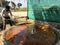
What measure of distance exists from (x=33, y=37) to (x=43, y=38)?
367 mm

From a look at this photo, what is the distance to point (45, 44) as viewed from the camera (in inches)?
275

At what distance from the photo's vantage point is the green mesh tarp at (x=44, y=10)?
13.6 metres

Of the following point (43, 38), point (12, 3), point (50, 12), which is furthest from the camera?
point (12, 3)

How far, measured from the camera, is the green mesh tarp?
13602 mm

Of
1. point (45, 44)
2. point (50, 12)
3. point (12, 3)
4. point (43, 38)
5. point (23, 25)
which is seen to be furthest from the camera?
point (12, 3)

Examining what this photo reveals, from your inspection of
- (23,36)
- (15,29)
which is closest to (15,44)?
(23,36)

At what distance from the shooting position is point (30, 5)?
49.5 ft

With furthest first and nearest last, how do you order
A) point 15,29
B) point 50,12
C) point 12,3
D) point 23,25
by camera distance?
point 12,3
point 50,12
point 23,25
point 15,29

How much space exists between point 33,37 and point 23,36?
1.19 ft

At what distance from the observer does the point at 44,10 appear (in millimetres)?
14242

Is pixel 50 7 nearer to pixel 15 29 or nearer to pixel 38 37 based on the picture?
pixel 15 29

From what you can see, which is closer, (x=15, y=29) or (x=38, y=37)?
(x=38, y=37)

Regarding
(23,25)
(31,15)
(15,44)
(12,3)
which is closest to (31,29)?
(23,25)

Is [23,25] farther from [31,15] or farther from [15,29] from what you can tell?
[31,15]
